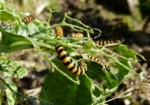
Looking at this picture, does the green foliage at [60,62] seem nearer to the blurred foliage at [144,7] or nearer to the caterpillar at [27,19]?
the caterpillar at [27,19]

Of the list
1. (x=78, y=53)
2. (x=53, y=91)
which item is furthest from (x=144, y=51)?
(x=78, y=53)

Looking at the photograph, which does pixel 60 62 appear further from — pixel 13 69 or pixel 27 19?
pixel 13 69

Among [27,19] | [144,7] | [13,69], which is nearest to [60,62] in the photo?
[27,19]

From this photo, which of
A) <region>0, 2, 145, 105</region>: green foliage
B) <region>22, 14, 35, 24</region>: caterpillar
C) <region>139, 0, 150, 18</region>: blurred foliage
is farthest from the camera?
<region>139, 0, 150, 18</region>: blurred foliage

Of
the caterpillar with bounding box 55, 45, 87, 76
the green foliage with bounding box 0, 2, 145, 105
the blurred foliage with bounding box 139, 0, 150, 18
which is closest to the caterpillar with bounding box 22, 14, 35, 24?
the green foliage with bounding box 0, 2, 145, 105

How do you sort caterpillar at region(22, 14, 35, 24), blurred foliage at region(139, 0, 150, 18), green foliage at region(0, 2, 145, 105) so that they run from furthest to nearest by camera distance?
1. blurred foliage at region(139, 0, 150, 18)
2. caterpillar at region(22, 14, 35, 24)
3. green foliage at region(0, 2, 145, 105)

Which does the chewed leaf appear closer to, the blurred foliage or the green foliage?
the green foliage

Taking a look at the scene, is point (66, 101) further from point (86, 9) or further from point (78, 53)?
Answer: point (86, 9)

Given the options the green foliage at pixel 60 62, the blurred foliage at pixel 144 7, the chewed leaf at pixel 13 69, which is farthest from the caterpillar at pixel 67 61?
the blurred foliage at pixel 144 7
